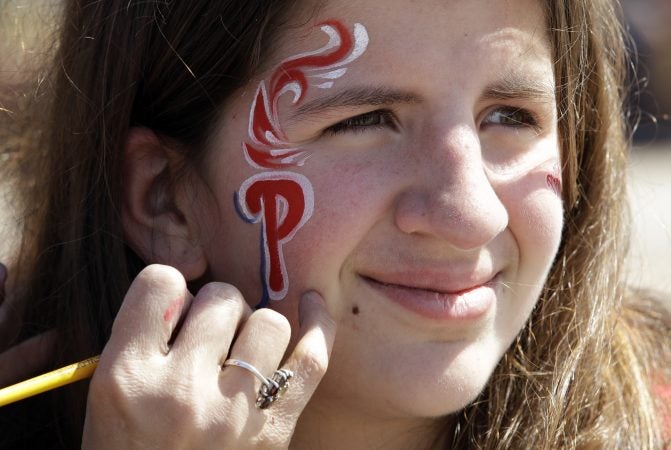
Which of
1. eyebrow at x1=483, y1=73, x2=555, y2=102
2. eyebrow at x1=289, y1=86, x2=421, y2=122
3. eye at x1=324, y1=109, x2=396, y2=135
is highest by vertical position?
eyebrow at x1=483, y1=73, x2=555, y2=102

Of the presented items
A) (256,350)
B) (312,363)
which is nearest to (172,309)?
(256,350)

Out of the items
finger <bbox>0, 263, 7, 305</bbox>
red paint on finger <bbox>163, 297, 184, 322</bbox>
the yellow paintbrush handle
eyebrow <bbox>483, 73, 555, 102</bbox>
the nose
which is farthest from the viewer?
finger <bbox>0, 263, 7, 305</bbox>

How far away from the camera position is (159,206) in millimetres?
2098

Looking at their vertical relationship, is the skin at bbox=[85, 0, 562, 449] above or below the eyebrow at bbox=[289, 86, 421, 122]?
Result: below

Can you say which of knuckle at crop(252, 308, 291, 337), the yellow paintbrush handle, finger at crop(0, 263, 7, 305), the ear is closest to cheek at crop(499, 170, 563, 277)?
knuckle at crop(252, 308, 291, 337)

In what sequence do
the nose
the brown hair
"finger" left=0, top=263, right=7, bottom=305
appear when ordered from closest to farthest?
the nose, the brown hair, "finger" left=0, top=263, right=7, bottom=305

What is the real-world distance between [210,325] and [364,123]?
0.52 metres

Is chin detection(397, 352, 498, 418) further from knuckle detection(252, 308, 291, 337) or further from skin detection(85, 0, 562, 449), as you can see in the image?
knuckle detection(252, 308, 291, 337)

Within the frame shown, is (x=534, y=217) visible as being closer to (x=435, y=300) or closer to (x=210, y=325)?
(x=435, y=300)

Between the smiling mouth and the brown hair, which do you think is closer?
the smiling mouth

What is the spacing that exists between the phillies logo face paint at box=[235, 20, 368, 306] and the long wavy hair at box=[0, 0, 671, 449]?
0.08 metres

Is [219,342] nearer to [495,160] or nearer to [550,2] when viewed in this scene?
[495,160]

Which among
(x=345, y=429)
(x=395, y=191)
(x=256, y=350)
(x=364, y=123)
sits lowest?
(x=345, y=429)

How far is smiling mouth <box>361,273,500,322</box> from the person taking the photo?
1915 mm
